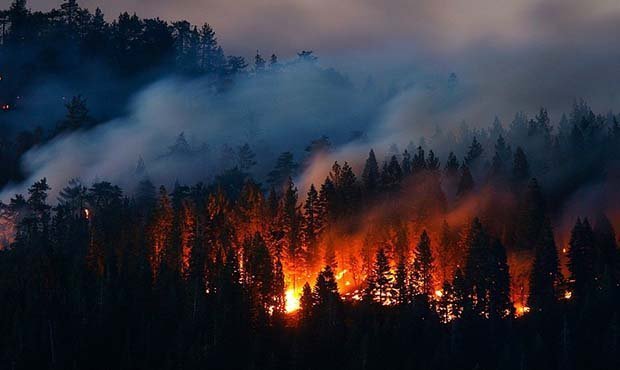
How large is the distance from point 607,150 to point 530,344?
79651 millimetres

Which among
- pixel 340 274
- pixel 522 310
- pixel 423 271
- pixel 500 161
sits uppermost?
pixel 500 161

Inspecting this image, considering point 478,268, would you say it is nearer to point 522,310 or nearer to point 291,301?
point 522,310

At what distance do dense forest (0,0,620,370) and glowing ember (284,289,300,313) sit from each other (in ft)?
0.92

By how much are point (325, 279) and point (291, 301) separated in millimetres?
7955

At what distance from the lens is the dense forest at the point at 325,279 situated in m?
97.2

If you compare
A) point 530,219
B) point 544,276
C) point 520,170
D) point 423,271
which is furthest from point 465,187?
point 423,271

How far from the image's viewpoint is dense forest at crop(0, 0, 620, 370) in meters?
97.2

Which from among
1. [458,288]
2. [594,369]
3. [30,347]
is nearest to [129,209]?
[30,347]

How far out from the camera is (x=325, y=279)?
374ft

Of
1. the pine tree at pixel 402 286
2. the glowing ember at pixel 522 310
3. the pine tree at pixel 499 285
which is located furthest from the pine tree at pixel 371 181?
the glowing ember at pixel 522 310

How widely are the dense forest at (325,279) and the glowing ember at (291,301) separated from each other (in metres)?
0.28

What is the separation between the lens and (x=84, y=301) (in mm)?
104750

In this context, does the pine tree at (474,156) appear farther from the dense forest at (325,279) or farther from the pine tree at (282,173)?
the pine tree at (282,173)

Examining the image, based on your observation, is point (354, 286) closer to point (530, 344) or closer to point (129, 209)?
point (530, 344)
